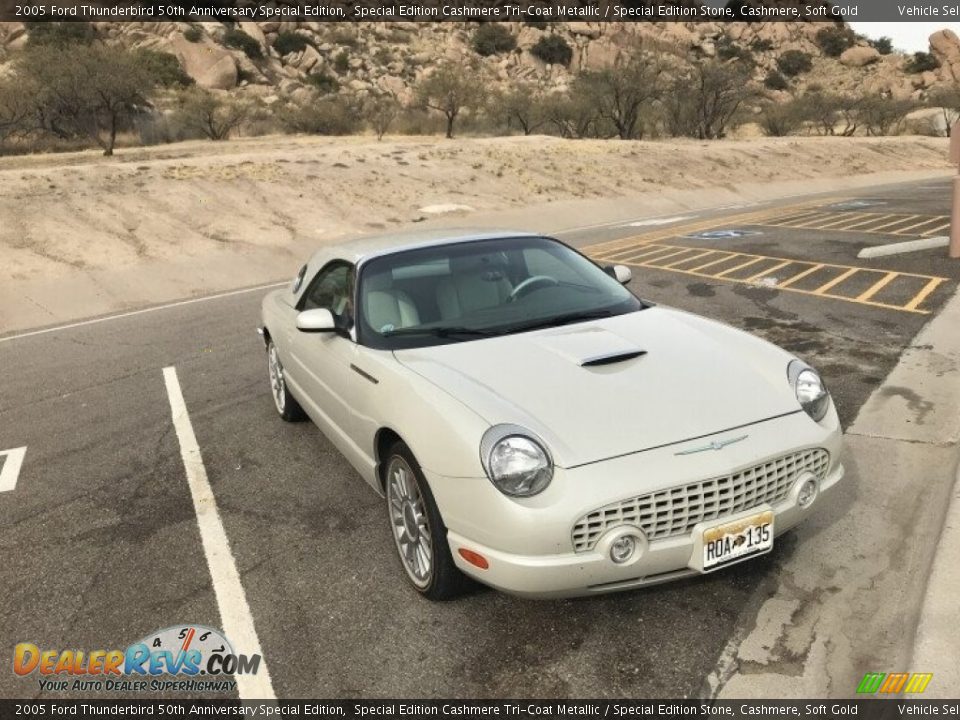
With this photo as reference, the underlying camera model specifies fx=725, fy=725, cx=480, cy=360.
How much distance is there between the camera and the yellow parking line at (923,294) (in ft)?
26.5

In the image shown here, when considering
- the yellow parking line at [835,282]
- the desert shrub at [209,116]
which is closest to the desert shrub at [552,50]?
the desert shrub at [209,116]

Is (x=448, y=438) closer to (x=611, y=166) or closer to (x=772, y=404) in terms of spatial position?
(x=772, y=404)

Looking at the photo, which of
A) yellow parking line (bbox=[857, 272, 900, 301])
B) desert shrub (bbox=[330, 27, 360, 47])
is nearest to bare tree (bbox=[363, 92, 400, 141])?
yellow parking line (bbox=[857, 272, 900, 301])

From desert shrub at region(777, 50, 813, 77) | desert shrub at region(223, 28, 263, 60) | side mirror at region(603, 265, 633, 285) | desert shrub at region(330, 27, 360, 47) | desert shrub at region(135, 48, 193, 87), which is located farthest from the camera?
desert shrub at region(777, 50, 813, 77)

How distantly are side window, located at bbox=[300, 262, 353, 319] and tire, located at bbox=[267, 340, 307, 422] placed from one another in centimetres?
82

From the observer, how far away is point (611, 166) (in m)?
26.9

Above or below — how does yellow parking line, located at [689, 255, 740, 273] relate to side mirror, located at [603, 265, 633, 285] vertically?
below

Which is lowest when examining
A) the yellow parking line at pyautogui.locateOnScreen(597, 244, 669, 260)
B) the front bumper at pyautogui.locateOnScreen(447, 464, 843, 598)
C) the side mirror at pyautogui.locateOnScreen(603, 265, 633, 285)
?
the yellow parking line at pyautogui.locateOnScreen(597, 244, 669, 260)

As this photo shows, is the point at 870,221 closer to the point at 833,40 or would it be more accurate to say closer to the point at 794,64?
the point at 794,64

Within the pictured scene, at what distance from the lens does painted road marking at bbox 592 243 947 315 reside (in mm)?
8688

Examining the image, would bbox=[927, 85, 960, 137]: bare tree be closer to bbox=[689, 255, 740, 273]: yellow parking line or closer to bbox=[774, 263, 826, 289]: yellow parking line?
bbox=[689, 255, 740, 273]: yellow parking line

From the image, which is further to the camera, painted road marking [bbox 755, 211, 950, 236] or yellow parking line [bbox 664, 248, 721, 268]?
painted road marking [bbox 755, 211, 950, 236]

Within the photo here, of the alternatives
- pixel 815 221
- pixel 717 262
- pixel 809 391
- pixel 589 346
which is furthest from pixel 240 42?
pixel 809 391

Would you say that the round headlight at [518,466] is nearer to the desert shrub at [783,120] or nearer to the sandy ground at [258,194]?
the sandy ground at [258,194]
